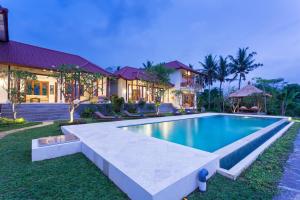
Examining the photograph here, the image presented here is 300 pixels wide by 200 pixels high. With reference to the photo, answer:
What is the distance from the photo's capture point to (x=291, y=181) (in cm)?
350

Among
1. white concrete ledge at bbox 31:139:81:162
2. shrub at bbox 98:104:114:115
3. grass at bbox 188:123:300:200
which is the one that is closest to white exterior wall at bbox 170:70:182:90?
shrub at bbox 98:104:114:115

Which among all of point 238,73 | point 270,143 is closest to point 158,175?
point 270,143

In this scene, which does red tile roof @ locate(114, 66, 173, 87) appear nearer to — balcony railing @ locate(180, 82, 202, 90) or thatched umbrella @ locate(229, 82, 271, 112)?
balcony railing @ locate(180, 82, 202, 90)

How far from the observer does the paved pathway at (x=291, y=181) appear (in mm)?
2970

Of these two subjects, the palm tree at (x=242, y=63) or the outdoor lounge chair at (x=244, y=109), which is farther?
the palm tree at (x=242, y=63)

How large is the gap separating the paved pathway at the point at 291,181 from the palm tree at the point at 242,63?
102 ft

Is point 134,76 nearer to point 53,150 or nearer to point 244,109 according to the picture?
point 244,109

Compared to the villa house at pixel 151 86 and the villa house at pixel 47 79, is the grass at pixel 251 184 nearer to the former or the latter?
the villa house at pixel 47 79

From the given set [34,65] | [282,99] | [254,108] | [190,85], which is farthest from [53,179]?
[190,85]

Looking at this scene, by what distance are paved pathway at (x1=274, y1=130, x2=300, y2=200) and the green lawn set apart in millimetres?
119

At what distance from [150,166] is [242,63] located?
1363 inches

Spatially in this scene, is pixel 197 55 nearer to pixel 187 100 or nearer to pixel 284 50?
pixel 284 50

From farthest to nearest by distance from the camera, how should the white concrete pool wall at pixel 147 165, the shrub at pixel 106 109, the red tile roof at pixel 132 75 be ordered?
the red tile roof at pixel 132 75, the shrub at pixel 106 109, the white concrete pool wall at pixel 147 165

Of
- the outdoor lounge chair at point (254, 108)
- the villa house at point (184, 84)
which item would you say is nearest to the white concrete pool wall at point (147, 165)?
the outdoor lounge chair at point (254, 108)
